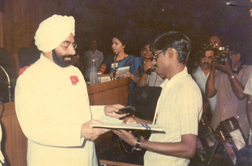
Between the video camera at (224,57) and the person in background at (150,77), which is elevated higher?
the video camera at (224,57)

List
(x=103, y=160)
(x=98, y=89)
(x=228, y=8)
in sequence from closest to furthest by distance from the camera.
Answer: (x=103, y=160)
(x=98, y=89)
(x=228, y=8)

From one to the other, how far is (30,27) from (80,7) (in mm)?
2017

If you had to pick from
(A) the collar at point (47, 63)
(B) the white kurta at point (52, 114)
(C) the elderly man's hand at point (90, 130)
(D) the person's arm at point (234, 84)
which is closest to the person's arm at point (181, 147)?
(C) the elderly man's hand at point (90, 130)

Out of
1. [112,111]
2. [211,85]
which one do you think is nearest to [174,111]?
[112,111]

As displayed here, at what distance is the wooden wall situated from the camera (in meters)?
4.30

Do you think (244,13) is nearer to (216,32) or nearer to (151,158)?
(216,32)

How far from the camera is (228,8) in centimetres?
550

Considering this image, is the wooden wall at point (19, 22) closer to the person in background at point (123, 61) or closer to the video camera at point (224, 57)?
the person in background at point (123, 61)

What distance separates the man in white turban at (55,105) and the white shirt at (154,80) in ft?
6.63

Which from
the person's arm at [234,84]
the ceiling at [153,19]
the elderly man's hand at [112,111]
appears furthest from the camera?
the ceiling at [153,19]

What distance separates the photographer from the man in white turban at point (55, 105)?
1.33 metres

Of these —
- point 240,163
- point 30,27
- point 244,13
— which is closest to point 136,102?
point 240,163

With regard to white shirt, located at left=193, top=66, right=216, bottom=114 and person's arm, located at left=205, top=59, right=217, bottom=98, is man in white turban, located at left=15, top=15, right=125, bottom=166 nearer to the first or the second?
person's arm, located at left=205, top=59, right=217, bottom=98

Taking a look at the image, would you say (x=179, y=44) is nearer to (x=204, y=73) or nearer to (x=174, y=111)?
(x=174, y=111)
